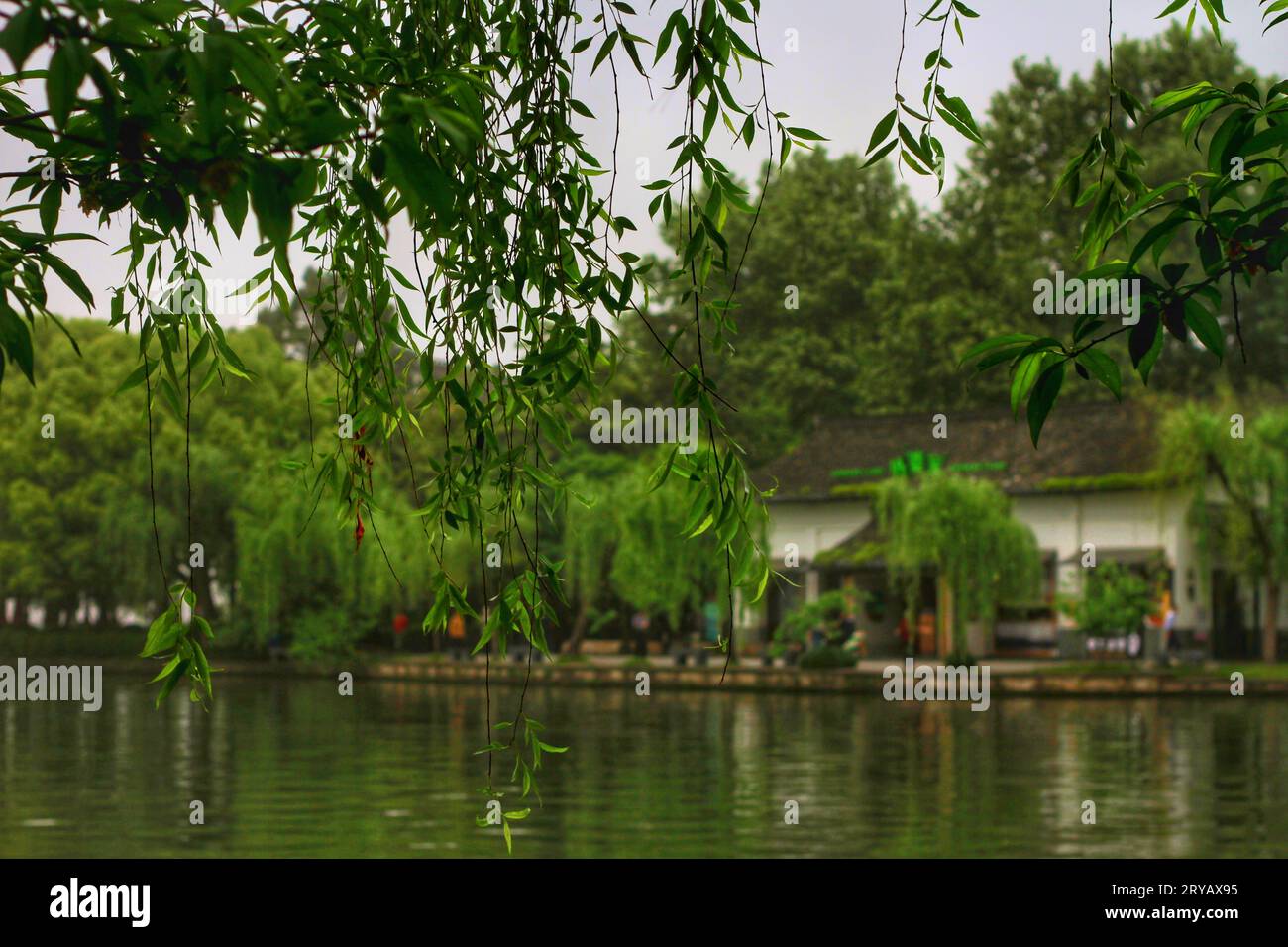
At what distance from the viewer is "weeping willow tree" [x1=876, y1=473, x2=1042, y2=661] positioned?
34.9 metres

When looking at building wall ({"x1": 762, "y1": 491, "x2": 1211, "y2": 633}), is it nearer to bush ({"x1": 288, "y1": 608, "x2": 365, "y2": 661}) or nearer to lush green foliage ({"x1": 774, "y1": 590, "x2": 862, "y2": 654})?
lush green foliage ({"x1": 774, "y1": 590, "x2": 862, "y2": 654})

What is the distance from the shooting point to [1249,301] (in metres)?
50.6

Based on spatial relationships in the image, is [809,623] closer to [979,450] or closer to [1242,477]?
[979,450]

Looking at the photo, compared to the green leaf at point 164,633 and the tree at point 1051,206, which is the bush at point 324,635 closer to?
the tree at point 1051,206

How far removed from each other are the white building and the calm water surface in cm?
819

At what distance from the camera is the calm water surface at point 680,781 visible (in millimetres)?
13477

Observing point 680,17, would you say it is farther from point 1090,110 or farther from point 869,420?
point 1090,110

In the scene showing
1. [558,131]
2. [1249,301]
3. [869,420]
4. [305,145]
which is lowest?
[305,145]

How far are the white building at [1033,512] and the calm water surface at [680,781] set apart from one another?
8190 millimetres

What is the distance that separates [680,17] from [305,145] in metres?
1.42

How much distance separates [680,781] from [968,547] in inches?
717
